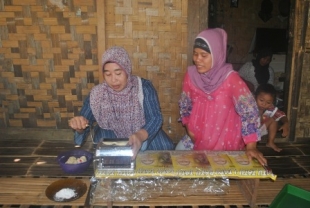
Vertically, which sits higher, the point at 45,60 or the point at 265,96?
the point at 45,60

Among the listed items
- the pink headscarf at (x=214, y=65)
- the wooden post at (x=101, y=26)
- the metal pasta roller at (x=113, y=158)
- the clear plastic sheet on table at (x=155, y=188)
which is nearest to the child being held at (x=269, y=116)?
the pink headscarf at (x=214, y=65)

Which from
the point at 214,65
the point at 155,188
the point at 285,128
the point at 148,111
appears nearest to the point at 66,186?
the point at 155,188

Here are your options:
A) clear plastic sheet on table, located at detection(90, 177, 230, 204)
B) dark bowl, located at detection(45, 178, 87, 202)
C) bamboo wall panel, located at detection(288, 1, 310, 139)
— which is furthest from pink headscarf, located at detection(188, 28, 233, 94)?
bamboo wall panel, located at detection(288, 1, 310, 139)

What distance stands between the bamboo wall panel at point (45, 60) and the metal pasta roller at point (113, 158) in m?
1.63

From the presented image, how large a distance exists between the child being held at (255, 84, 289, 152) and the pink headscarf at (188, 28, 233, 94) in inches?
43.4

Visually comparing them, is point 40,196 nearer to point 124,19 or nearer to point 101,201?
point 101,201

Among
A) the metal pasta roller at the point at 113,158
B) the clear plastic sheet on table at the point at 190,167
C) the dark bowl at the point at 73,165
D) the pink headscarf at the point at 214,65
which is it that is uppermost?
the pink headscarf at the point at 214,65

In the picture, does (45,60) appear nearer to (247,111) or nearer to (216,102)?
(216,102)

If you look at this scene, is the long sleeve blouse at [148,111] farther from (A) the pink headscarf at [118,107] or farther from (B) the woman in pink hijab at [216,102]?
(B) the woman in pink hijab at [216,102]

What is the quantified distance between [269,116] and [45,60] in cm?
258

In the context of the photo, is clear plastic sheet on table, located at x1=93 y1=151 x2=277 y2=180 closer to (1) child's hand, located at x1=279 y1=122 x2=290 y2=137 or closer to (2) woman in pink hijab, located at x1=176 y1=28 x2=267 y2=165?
(2) woman in pink hijab, located at x1=176 y1=28 x2=267 y2=165

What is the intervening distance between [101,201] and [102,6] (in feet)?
6.42

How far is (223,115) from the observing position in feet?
7.84

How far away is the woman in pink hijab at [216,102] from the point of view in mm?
2250
